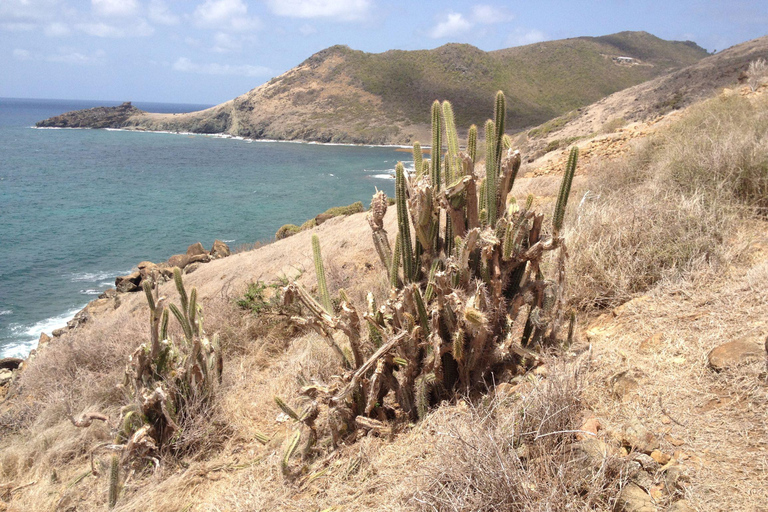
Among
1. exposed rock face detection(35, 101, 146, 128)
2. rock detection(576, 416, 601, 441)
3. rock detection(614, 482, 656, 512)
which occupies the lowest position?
rock detection(614, 482, 656, 512)

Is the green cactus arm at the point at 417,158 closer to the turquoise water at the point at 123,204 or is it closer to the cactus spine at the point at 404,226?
the cactus spine at the point at 404,226

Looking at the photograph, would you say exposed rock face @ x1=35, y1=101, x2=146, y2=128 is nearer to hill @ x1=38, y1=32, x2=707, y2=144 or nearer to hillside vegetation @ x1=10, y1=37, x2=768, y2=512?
hill @ x1=38, y1=32, x2=707, y2=144

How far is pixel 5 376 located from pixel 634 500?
1176cm

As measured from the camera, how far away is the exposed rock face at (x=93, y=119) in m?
85.9

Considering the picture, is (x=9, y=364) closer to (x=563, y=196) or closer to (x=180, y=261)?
(x=180, y=261)

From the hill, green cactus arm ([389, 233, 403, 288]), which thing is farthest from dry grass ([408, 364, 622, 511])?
the hill

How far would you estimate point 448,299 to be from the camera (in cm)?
304

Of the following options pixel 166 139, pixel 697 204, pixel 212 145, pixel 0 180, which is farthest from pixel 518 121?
pixel 697 204

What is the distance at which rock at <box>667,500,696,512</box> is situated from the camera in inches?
79.3

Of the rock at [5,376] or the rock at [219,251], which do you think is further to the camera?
the rock at [219,251]

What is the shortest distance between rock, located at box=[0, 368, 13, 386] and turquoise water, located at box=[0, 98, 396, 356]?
311 cm

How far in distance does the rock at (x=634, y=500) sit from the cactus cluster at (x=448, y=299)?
1142 millimetres

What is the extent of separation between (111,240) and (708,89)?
26.8 metres

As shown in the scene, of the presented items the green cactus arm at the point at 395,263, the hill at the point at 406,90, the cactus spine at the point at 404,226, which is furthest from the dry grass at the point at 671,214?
the hill at the point at 406,90
